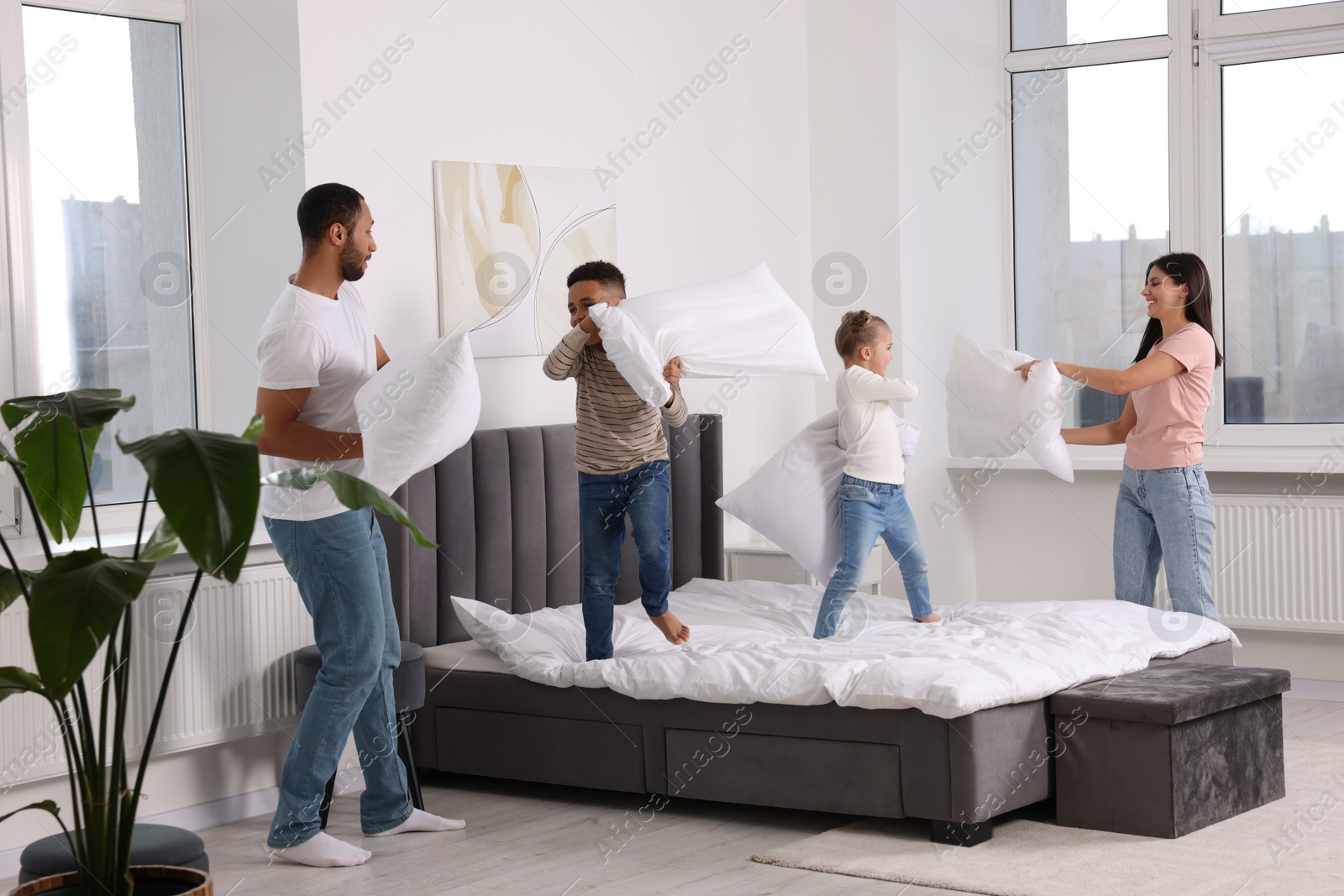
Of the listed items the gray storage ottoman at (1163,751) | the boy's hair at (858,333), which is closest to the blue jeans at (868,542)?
the boy's hair at (858,333)

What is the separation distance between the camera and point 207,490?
5.56ft

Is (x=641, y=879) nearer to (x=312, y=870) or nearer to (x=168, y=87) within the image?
(x=312, y=870)

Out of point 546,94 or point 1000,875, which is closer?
point 1000,875

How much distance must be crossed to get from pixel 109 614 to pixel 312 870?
1.57 metres

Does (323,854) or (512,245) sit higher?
(512,245)

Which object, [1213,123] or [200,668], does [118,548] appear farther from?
[1213,123]

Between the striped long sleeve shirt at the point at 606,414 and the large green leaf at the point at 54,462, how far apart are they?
5.56 feet

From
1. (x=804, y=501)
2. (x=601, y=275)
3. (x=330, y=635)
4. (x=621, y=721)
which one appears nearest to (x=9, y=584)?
(x=330, y=635)

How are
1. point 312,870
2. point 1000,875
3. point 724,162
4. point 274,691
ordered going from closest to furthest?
1. point 1000,875
2. point 312,870
3. point 274,691
4. point 724,162

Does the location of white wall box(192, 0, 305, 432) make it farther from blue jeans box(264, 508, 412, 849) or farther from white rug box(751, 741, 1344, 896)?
white rug box(751, 741, 1344, 896)

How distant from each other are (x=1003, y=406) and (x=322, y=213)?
210 cm

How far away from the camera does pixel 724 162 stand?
17.1 feet

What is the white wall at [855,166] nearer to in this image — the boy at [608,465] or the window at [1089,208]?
the window at [1089,208]

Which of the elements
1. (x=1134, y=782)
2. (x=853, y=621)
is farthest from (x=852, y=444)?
(x=1134, y=782)
